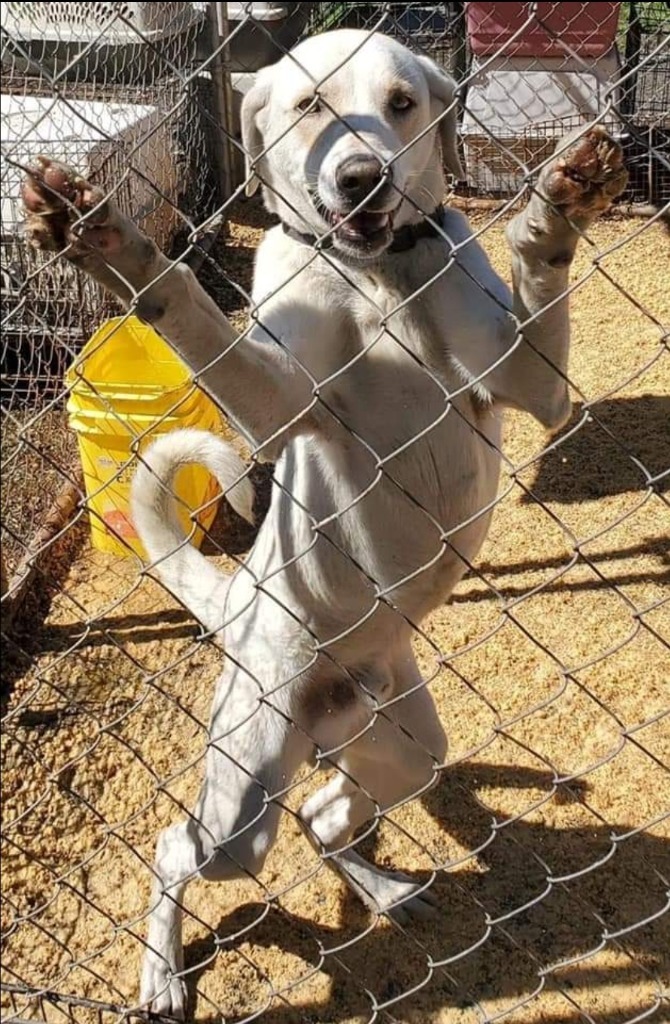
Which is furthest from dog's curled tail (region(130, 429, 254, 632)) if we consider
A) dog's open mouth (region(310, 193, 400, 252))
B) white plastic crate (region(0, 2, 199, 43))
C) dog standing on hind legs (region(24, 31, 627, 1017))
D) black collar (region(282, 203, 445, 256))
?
white plastic crate (region(0, 2, 199, 43))

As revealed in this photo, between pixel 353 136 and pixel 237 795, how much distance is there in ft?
4.89

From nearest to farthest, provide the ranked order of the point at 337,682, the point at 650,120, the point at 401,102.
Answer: the point at 401,102
the point at 337,682
the point at 650,120

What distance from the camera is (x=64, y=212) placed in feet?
4.65

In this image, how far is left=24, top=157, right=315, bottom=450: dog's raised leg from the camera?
1413 millimetres

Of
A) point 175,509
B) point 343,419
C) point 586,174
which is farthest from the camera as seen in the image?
point 175,509

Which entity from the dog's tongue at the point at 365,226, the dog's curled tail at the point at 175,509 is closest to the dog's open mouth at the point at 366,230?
the dog's tongue at the point at 365,226

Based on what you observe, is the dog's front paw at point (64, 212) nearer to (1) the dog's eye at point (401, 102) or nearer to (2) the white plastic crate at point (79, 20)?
(1) the dog's eye at point (401, 102)

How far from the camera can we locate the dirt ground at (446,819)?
2438 millimetres

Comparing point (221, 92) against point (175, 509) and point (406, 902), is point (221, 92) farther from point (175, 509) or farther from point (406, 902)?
point (406, 902)

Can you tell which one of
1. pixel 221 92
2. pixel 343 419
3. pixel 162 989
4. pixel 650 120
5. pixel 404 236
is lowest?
pixel 650 120

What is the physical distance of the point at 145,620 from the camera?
3.79 metres

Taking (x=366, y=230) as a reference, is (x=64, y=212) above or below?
above

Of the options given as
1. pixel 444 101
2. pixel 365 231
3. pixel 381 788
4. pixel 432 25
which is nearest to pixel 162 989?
pixel 381 788

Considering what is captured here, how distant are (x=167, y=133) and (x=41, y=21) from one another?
1281mm
